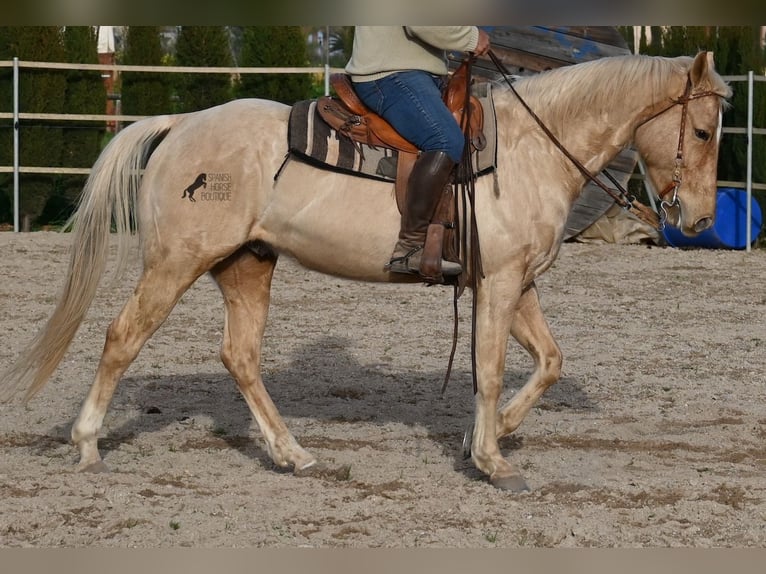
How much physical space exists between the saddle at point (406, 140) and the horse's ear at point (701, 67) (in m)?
0.93

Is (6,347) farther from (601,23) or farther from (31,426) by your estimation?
(601,23)

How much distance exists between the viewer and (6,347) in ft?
25.6

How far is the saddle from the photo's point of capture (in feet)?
15.5

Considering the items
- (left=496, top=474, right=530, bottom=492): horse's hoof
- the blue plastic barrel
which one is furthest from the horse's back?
the blue plastic barrel

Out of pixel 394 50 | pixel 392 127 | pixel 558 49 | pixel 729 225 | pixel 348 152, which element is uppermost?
pixel 394 50

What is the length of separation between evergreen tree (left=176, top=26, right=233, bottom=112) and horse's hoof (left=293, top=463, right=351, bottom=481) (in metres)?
10.9

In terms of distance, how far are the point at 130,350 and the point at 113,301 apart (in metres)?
5.09

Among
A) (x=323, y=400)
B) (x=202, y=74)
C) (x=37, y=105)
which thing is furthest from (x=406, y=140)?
(x=37, y=105)

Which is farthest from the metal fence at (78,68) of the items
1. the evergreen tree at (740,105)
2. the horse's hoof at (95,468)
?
the horse's hoof at (95,468)

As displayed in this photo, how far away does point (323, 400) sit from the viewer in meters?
6.51

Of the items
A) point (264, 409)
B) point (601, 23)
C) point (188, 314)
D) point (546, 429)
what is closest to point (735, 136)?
point (188, 314)

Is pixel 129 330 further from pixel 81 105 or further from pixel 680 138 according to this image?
pixel 81 105

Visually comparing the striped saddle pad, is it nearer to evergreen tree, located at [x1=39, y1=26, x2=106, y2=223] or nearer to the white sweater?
the white sweater

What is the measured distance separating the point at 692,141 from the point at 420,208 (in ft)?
4.00
